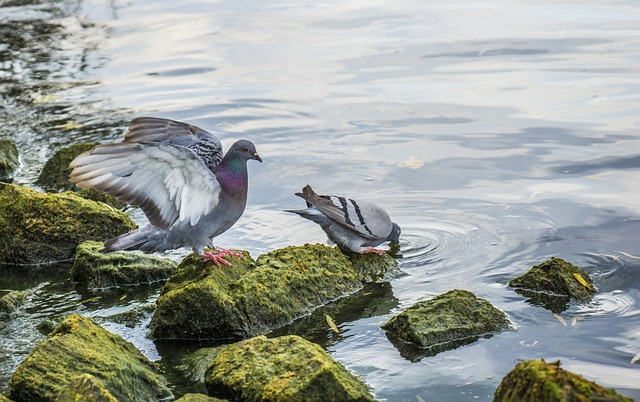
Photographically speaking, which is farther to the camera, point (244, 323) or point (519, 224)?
point (519, 224)

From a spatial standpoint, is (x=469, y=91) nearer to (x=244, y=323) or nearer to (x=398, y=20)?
(x=398, y=20)

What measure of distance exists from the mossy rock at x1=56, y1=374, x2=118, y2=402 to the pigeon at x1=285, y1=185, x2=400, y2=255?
3.12 metres

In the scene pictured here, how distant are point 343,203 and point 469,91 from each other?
544 cm

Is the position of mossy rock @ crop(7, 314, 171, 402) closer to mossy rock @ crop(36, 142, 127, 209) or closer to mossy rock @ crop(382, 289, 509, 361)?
mossy rock @ crop(382, 289, 509, 361)

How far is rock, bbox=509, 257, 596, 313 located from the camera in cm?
697

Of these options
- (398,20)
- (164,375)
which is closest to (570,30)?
(398,20)

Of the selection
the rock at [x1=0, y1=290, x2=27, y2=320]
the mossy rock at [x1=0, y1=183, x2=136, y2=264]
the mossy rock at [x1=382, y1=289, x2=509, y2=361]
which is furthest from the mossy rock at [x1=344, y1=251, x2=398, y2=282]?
the rock at [x1=0, y1=290, x2=27, y2=320]

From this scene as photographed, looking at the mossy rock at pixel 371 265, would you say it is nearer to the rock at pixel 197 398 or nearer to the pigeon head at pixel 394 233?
the pigeon head at pixel 394 233

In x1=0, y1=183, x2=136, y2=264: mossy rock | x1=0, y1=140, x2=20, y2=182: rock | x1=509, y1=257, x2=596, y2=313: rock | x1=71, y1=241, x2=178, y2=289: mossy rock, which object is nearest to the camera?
x1=509, y1=257, x2=596, y2=313: rock

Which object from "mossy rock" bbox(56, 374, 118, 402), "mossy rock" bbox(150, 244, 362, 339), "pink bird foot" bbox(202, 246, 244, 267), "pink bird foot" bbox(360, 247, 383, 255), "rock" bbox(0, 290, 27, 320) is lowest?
"pink bird foot" bbox(360, 247, 383, 255)

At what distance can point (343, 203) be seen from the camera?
25.7 ft

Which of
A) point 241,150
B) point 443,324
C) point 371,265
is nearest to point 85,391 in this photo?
point 443,324

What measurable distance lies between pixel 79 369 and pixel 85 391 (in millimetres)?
568

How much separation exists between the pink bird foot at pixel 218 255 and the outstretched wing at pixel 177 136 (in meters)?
0.82
